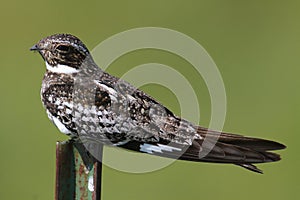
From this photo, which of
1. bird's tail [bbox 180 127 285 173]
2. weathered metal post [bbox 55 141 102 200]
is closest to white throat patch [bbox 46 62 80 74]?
bird's tail [bbox 180 127 285 173]

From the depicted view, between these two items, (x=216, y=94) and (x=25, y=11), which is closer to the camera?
(x=216, y=94)

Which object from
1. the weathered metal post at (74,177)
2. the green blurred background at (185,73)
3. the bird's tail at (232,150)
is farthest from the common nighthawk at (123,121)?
the green blurred background at (185,73)

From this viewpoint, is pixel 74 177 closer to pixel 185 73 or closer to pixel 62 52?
pixel 62 52

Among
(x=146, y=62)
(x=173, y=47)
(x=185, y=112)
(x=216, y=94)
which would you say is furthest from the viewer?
(x=173, y=47)

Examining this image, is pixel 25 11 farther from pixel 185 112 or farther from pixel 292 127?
pixel 185 112

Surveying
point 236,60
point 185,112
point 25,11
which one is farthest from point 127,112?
point 25,11

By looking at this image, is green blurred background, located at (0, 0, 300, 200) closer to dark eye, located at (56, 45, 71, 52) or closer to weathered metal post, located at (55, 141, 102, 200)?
dark eye, located at (56, 45, 71, 52)
